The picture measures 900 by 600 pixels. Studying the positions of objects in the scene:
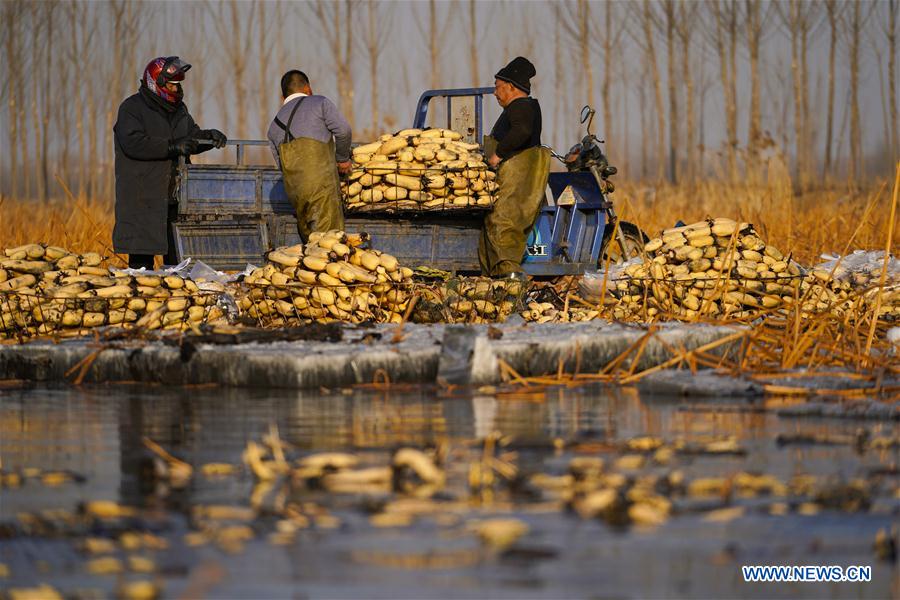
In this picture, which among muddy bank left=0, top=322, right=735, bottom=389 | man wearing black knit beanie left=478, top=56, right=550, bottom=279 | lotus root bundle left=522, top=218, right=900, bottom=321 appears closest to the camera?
muddy bank left=0, top=322, right=735, bottom=389

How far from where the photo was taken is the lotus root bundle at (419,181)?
40.5 feet

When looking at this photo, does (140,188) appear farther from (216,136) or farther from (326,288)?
(326,288)

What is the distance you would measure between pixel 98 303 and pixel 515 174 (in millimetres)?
3992

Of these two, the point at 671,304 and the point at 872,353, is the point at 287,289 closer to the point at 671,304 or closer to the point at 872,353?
the point at 671,304

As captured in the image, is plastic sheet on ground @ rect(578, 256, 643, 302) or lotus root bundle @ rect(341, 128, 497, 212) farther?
lotus root bundle @ rect(341, 128, 497, 212)

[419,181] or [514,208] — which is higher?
[419,181]

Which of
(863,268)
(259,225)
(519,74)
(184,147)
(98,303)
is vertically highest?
(519,74)

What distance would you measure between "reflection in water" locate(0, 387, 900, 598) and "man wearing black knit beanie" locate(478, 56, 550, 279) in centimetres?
466

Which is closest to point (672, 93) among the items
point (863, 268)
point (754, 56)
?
point (754, 56)

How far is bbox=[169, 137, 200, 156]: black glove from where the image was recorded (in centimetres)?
1273

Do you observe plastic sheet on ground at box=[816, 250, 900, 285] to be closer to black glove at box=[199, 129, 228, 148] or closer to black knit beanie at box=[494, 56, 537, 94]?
black knit beanie at box=[494, 56, 537, 94]

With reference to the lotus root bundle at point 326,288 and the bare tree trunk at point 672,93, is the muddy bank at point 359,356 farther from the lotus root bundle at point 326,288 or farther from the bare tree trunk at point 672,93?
the bare tree trunk at point 672,93

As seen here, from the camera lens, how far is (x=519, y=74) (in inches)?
502

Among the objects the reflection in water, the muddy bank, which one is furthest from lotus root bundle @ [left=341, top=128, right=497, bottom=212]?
the reflection in water
